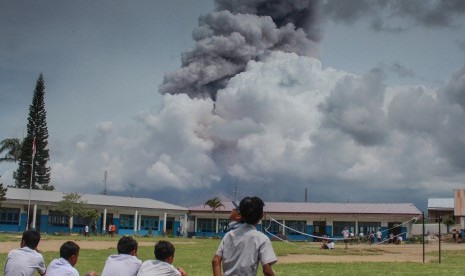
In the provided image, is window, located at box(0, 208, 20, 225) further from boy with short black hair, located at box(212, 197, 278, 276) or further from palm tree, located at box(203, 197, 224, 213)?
boy with short black hair, located at box(212, 197, 278, 276)

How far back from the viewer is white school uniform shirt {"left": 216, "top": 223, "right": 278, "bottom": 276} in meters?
5.32

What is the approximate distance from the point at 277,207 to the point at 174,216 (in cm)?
1251

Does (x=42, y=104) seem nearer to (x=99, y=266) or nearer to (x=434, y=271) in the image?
(x=99, y=266)

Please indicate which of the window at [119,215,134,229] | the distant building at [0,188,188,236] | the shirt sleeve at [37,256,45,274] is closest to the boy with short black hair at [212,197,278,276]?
the shirt sleeve at [37,256,45,274]

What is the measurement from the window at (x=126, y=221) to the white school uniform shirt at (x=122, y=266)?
60.4 meters

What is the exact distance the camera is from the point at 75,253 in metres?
6.78

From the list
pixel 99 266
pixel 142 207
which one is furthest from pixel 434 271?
pixel 142 207

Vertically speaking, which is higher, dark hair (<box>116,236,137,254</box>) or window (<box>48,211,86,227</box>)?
dark hair (<box>116,236,137,254</box>)

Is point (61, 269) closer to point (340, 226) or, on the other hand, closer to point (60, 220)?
point (60, 220)

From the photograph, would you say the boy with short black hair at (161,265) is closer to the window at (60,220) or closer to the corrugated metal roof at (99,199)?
the corrugated metal roof at (99,199)

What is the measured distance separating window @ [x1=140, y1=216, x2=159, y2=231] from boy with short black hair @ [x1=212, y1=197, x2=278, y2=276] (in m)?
63.5

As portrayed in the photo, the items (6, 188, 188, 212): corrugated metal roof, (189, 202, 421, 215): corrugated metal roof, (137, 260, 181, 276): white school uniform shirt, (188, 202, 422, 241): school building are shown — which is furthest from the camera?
(189, 202, 421, 215): corrugated metal roof

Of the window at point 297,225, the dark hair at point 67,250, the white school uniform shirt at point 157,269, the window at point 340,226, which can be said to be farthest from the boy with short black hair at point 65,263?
the window at point 297,225

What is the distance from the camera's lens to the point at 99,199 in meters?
67.4
